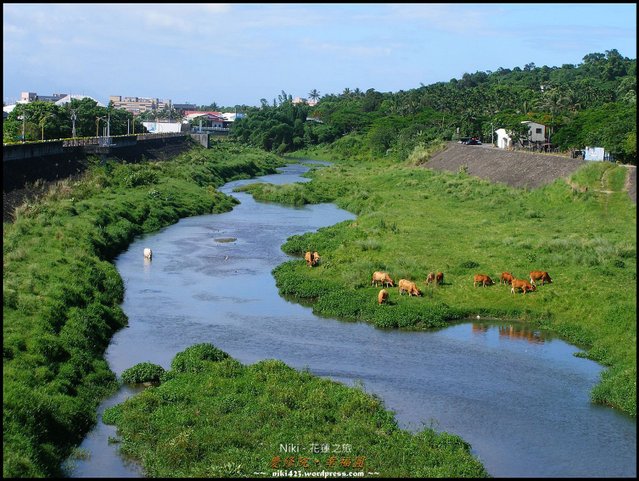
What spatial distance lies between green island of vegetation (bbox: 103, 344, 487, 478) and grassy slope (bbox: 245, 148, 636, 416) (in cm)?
736

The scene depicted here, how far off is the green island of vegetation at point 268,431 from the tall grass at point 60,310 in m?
1.56

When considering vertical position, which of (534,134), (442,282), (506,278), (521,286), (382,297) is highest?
(534,134)

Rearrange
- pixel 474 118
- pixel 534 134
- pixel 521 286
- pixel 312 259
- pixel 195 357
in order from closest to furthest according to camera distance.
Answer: pixel 195 357
pixel 521 286
pixel 312 259
pixel 534 134
pixel 474 118

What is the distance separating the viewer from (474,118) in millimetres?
117188

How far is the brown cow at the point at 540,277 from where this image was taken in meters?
34.6

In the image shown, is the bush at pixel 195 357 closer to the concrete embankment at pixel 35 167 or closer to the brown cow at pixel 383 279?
the brown cow at pixel 383 279

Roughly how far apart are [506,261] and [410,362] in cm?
1339

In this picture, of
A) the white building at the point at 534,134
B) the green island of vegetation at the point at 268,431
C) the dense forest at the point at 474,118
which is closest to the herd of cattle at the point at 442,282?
the green island of vegetation at the point at 268,431

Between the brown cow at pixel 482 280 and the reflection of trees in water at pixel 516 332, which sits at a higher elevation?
the brown cow at pixel 482 280

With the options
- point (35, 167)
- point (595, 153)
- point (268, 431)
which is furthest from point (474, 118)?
point (268, 431)

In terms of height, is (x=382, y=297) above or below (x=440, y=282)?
below

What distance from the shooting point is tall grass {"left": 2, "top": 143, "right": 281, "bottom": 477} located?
19469 mm

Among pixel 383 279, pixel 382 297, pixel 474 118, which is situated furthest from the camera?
pixel 474 118

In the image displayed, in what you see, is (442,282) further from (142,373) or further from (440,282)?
(142,373)
